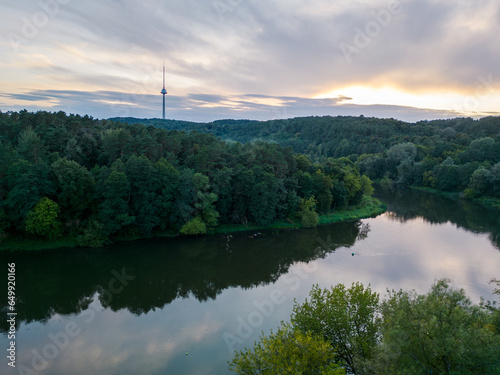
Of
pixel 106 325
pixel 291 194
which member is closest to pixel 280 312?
pixel 106 325

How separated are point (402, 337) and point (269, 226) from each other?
105 feet

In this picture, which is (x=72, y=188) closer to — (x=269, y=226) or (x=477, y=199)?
(x=269, y=226)

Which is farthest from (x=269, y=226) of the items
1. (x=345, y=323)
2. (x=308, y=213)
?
(x=345, y=323)

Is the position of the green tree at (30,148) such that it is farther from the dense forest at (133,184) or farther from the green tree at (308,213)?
the green tree at (308,213)

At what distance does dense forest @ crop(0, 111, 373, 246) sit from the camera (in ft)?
103

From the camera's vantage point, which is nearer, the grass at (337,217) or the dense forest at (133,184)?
the dense forest at (133,184)

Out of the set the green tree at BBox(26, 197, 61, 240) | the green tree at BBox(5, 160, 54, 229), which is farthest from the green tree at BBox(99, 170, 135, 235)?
the green tree at BBox(5, 160, 54, 229)

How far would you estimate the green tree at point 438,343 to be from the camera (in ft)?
31.3

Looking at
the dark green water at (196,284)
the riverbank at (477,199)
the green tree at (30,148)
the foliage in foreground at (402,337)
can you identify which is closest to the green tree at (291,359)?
the foliage in foreground at (402,337)

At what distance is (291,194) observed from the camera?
4388 centimetres

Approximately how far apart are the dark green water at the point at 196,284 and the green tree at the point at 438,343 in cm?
1009

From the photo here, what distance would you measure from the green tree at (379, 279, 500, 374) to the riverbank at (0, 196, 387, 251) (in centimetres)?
3001

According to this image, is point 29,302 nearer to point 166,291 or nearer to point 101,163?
point 166,291

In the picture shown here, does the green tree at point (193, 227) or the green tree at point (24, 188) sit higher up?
the green tree at point (24, 188)
